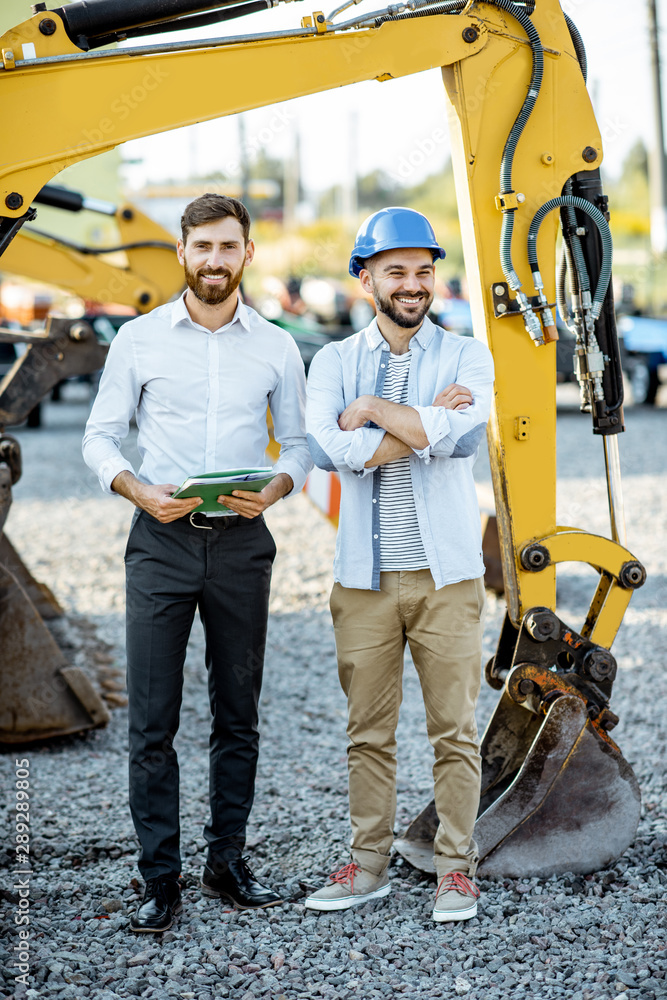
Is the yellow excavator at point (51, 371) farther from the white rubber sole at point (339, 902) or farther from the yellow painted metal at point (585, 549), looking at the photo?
the yellow painted metal at point (585, 549)

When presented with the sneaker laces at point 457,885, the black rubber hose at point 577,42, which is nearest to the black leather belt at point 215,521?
the sneaker laces at point 457,885

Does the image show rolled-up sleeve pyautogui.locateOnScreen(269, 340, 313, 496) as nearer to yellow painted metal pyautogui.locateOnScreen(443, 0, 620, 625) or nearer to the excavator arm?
yellow painted metal pyautogui.locateOnScreen(443, 0, 620, 625)

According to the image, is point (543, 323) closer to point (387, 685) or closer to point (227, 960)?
point (387, 685)

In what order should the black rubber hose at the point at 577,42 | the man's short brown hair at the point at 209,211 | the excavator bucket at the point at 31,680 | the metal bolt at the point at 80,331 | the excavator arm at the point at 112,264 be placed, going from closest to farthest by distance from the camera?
the man's short brown hair at the point at 209,211 → the black rubber hose at the point at 577,42 → the excavator bucket at the point at 31,680 → the metal bolt at the point at 80,331 → the excavator arm at the point at 112,264

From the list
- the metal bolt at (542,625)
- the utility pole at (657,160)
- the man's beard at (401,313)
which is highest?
the utility pole at (657,160)

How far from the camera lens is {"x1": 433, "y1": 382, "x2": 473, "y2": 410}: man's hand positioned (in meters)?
3.38

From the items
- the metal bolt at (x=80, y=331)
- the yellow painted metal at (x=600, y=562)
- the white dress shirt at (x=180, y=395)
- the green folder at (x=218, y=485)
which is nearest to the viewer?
the green folder at (x=218, y=485)

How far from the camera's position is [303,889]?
12.7 ft

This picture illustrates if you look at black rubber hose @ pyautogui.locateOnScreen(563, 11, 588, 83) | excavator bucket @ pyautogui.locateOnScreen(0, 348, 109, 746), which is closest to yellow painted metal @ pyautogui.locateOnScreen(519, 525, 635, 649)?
black rubber hose @ pyautogui.locateOnScreen(563, 11, 588, 83)

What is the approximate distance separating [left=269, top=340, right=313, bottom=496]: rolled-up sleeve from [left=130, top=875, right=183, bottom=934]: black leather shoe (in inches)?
55.2

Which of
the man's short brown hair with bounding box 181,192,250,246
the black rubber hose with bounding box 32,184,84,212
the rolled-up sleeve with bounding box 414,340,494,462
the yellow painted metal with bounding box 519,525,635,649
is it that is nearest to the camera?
the rolled-up sleeve with bounding box 414,340,494,462

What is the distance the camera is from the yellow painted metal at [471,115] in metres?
3.42

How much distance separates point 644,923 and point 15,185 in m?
3.24

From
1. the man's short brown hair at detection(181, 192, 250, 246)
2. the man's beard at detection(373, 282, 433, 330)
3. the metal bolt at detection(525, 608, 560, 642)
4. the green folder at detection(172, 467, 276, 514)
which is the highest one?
the man's short brown hair at detection(181, 192, 250, 246)
